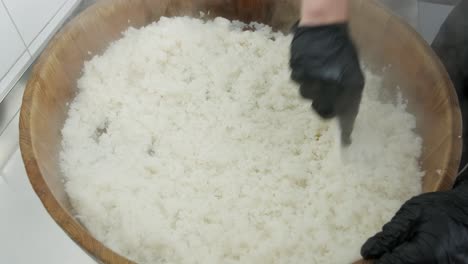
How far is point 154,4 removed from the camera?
6.09ft

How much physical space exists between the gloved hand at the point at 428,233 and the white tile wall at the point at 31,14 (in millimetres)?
1377

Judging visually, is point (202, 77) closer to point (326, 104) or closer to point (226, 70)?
point (226, 70)

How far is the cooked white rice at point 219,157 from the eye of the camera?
4.54 feet

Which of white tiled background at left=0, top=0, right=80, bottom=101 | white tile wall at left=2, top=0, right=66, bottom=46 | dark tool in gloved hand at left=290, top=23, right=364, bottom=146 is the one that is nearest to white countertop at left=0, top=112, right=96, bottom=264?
white tiled background at left=0, top=0, right=80, bottom=101

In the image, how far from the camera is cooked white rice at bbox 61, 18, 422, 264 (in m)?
1.38

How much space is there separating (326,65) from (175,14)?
39.1 inches

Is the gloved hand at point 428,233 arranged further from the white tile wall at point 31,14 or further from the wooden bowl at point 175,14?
the white tile wall at point 31,14

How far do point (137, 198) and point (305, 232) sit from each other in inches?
22.3

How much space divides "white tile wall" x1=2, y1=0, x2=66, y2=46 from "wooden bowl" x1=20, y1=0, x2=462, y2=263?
13 centimetres

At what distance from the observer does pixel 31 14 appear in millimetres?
1610

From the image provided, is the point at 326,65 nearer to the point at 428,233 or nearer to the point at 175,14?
the point at 428,233

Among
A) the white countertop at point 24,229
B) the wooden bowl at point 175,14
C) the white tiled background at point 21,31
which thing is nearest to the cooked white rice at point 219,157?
the wooden bowl at point 175,14

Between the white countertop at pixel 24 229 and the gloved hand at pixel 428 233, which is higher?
the gloved hand at pixel 428 233

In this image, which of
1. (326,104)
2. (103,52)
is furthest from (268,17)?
(326,104)
